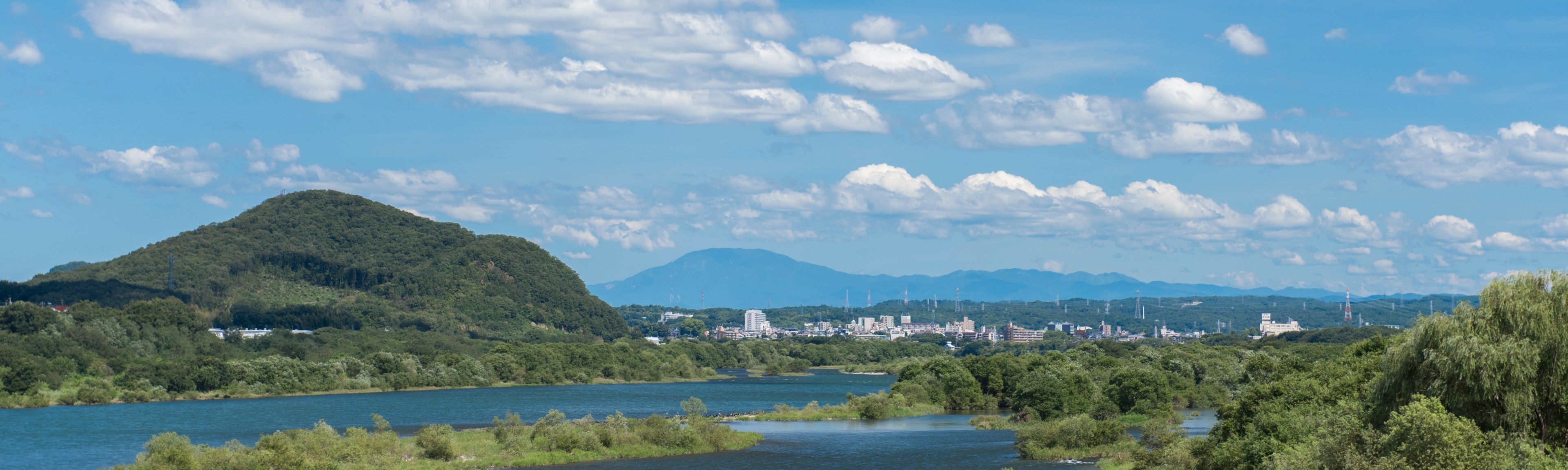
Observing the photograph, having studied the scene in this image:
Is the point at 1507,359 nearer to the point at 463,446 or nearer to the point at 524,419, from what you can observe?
the point at 463,446

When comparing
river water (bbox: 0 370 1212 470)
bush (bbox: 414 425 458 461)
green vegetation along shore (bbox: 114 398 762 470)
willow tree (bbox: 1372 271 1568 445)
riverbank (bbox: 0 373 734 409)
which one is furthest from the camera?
riverbank (bbox: 0 373 734 409)

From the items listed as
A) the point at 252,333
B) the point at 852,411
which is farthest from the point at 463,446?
the point at 252,333

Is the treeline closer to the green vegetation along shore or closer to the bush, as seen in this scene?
the green vegetation along shore

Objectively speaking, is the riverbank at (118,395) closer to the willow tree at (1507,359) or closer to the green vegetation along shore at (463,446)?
the green vegetation along shore at (463,446)

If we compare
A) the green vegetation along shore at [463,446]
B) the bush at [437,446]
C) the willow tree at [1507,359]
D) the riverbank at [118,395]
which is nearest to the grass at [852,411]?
the green vegetation along shore at [463,446]

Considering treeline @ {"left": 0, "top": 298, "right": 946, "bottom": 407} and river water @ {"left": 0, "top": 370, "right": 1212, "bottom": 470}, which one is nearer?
river water @ {"left": 0, "top": 370, "right": 1212, "bottom": 470}

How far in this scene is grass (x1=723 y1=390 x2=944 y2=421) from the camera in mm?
93731

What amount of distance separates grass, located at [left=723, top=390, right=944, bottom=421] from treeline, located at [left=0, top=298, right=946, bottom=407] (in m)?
56.5

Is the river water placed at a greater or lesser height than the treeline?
lesser

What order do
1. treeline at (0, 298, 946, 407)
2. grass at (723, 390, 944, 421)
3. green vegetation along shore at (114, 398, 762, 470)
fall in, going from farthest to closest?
treeline at (0, 298, 946, 407) < grass at (723, 390, 944, 421) < green vegetation along shore at (114, 398, 762, 470)

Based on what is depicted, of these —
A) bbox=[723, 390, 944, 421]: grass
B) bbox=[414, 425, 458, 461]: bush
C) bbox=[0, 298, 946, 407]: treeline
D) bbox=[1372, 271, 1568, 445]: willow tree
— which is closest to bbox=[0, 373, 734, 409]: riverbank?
bbox=[0, 298, 946, 407]: treeline

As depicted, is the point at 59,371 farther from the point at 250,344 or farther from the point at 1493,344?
the point at 1493,344

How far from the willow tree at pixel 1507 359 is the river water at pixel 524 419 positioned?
31602mm

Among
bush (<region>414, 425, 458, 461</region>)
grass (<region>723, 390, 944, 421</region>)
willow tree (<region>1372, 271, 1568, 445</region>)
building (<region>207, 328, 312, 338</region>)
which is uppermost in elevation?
willow tree (<region>1372, 271, 1568, 445</region>)
